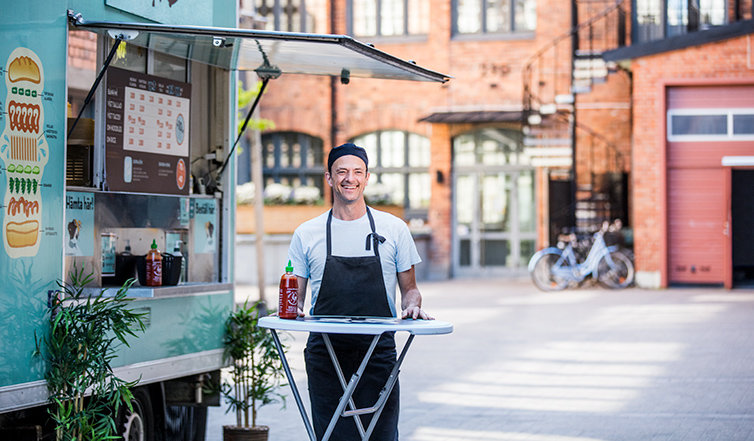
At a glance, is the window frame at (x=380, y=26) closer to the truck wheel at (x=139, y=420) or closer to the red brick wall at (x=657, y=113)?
the red brick wall at (x=657, y=113)

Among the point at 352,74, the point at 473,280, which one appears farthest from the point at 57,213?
the point at 473,280

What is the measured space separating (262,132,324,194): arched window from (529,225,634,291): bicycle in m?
6.73

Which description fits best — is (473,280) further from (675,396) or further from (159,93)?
(159,93)

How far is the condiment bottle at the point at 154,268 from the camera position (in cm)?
617

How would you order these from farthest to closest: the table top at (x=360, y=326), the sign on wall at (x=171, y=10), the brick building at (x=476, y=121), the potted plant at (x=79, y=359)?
the brick building at (x=476, y=121) → the sign on wall at (x=171, y=10) → the potted plant at (x=79, y=359) → the table top at (x=360, y=326)

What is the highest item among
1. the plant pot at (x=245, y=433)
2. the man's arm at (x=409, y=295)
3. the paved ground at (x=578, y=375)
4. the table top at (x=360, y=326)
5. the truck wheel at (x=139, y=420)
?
the man's arm at (x=409, y=295)

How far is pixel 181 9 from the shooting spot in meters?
6.50

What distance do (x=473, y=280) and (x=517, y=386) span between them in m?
14.6

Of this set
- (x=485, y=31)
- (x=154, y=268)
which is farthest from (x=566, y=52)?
(x=154, y=268)

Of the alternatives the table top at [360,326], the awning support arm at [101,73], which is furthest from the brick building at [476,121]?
the table top at [360,326]

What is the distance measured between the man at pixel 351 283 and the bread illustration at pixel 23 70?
143 cm

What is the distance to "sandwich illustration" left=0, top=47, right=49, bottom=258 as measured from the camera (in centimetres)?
507

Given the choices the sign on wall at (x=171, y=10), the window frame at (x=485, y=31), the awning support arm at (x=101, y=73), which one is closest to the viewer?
the awning support arm at (x=101, y=73)

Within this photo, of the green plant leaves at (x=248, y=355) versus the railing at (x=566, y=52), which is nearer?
the green plant leaves at (x=248, y=355)
